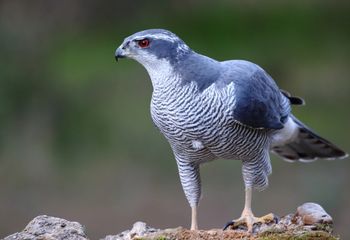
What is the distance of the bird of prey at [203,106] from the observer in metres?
6.48

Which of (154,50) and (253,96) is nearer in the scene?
(154,50)

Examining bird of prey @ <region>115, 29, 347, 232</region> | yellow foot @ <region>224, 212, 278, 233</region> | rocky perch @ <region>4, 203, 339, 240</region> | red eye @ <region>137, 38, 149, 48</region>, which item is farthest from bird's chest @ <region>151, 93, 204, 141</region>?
yellow foot @ <region>224, 212, 278, 233</region>

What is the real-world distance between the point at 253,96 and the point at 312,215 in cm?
98

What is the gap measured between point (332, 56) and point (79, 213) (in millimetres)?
5952

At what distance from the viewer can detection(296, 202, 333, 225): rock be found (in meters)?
6.49

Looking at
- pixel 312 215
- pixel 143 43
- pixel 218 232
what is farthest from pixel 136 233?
pixel 143 43

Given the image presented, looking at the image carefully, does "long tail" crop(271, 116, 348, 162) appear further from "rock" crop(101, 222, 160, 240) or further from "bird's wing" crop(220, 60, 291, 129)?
"rock" crop(101, 222, 160, 240)

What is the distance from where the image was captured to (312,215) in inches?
258

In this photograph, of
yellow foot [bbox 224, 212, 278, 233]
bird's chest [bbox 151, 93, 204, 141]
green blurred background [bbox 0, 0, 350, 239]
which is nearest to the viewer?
bird's chest [bbox 151, 93, 204, 141]

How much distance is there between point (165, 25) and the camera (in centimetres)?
1692

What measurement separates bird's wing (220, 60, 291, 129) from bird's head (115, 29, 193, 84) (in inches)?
16.5

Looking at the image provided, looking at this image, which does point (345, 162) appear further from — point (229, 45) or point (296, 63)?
point (229, 45)

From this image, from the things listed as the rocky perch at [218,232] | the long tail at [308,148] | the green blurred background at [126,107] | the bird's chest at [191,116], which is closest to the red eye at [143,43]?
the bird's chest at [191,116]

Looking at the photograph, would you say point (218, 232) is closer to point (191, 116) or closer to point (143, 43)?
point (191, 116)
